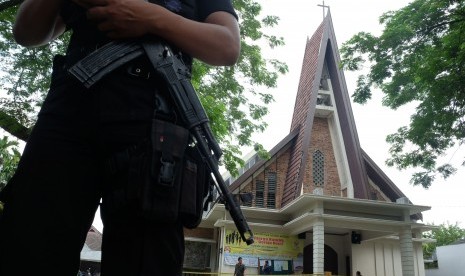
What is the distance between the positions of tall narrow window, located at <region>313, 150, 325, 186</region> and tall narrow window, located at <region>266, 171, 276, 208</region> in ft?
6.70

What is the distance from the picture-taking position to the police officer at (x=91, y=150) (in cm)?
102

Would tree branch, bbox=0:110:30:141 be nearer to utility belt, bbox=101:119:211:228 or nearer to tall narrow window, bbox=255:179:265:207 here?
utility belt, bbox=101:119:211:228

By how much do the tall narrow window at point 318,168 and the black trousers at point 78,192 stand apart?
19050 mm

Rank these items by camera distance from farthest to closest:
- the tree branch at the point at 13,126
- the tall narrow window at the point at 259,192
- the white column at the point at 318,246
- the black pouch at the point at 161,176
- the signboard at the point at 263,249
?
the tall narrow window at the point at 259,192 → the signboard at the point at 263,249 → the white column at the point at 318,246 → the tree branch at the point at 13,126 → the black pouch at the point at 161,176

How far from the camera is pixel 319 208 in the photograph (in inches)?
579

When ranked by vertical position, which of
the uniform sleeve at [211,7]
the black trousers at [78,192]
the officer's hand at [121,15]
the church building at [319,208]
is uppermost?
the church building at [319,208]

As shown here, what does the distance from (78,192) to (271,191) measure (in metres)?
18.5

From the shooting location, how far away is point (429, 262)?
31.3m

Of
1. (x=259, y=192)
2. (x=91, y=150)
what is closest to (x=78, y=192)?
(x=91, y=150)

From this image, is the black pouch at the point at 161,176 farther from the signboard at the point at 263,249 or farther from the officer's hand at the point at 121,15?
the signboard at the point at 263,249

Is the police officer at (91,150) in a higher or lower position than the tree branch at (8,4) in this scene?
lower

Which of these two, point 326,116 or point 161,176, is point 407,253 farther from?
point 161,176

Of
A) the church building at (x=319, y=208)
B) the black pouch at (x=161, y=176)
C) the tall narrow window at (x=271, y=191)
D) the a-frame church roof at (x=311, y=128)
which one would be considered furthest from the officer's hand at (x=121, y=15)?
the tall narrow window at (x=271, y=191)

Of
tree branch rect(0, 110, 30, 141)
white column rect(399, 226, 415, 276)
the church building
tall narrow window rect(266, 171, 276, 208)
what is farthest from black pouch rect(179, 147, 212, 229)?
tall narrow window rect(266, 171, 276, 208)
